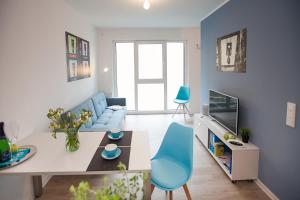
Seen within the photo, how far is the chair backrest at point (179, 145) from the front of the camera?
7.01 feet

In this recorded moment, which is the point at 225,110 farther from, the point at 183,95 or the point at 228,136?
the point at 183,95

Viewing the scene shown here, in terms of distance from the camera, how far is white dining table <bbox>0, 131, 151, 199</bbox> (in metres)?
1.63

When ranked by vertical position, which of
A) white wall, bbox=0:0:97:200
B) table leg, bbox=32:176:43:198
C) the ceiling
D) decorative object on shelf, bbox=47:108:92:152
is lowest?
table leg, bbox=32:176:43:198

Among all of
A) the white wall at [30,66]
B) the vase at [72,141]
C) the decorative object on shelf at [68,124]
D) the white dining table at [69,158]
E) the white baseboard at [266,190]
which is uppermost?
the white wall at [30,66]

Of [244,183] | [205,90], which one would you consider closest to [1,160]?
[244,183]

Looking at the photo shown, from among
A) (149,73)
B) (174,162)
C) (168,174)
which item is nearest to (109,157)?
(168,174)

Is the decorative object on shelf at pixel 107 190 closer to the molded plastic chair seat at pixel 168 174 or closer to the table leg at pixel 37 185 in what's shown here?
the molded plastic chair seat at pixel 168 174

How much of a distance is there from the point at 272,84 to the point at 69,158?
2.21 metres

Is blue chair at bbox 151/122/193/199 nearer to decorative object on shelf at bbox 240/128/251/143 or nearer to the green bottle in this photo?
decorative object on shelf at bbox 240/128/251/143

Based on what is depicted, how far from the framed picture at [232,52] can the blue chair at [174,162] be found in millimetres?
1477

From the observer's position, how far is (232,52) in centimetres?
337

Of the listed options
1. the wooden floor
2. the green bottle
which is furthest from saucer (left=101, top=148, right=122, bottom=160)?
the wooden floor

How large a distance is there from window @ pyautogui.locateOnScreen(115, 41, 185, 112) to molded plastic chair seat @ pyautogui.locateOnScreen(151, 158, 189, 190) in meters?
4.54

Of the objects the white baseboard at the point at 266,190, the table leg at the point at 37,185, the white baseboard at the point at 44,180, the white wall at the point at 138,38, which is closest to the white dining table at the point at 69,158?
the table leg at the point at 37,185
